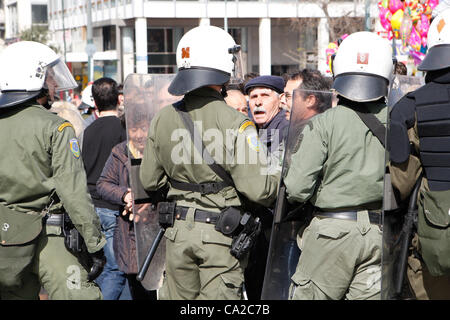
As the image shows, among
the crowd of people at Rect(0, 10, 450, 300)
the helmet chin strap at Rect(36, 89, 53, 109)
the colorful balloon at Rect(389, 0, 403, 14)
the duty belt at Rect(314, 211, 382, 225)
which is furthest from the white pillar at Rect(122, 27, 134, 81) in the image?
the duty belt at Rect(314, 211, 382, 225)

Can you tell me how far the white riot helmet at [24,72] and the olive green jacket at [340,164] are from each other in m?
1.63

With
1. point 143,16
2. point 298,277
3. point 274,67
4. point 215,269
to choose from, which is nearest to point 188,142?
point 215,269

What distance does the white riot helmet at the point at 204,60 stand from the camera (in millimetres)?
3975

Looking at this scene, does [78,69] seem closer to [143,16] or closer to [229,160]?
[143,16]

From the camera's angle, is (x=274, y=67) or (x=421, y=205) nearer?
(x=421, y=205)

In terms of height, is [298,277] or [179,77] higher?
[179,77]

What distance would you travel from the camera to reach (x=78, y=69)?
47438mm

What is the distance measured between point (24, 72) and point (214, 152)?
1.27m

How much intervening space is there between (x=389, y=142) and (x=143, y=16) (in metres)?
37.0

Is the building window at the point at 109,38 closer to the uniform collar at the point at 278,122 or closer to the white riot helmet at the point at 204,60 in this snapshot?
the uniform collar at the point at 278,122

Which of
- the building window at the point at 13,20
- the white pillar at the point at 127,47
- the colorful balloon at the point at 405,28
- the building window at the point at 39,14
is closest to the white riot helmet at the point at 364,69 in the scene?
the colorful balloon at the point at 405,28

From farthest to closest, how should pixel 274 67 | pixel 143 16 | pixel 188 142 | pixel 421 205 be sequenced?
1. pixel 274 67
2. pixel 143 16
3. pixel 188 142
4. pixel 421 205

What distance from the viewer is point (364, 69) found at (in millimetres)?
3838

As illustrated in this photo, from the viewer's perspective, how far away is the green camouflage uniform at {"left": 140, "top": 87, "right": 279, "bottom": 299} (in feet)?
12.5
